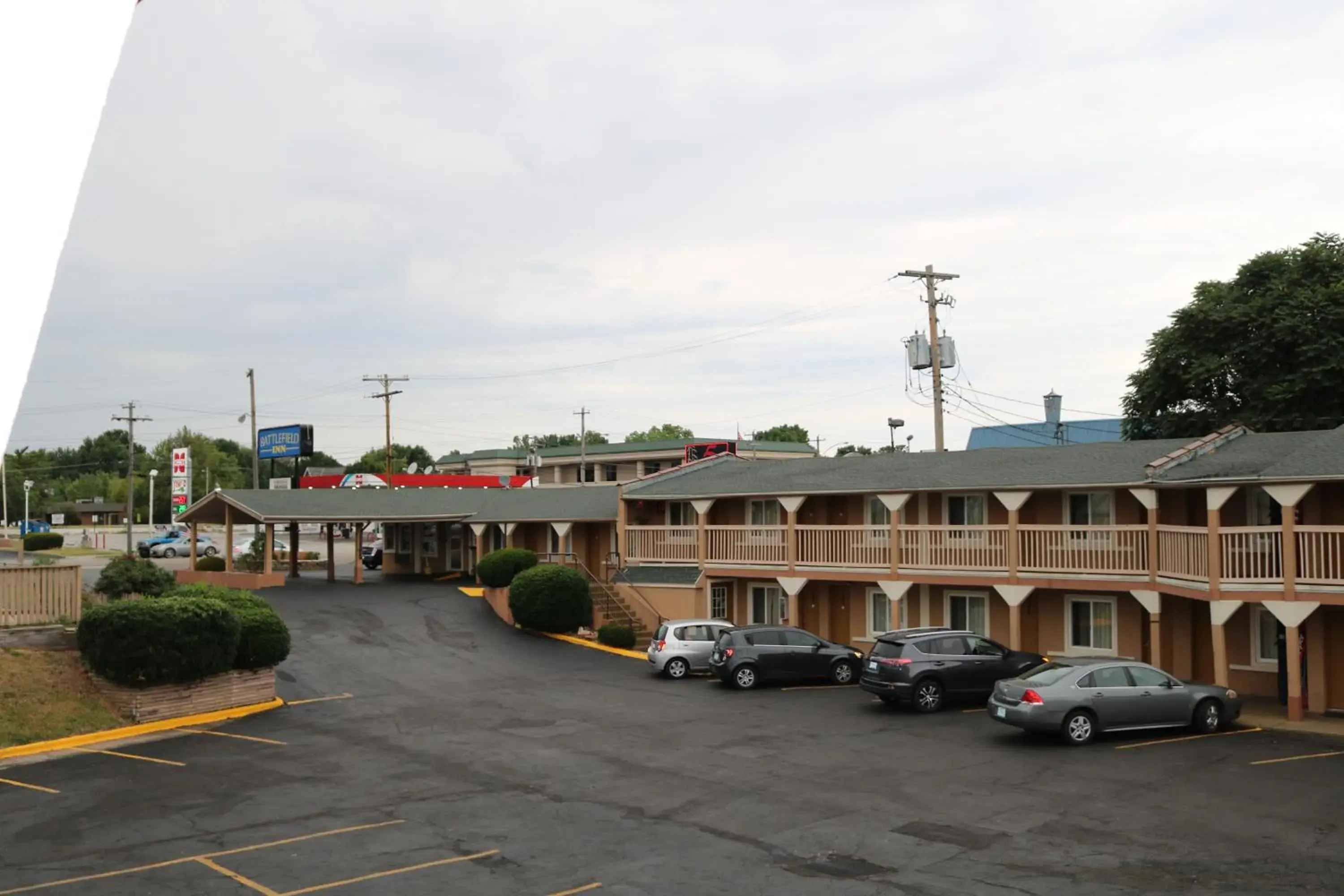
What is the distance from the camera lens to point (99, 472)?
167 meters

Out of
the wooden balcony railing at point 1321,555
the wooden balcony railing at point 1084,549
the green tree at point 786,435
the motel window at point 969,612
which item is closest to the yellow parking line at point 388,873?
the wooden balcony railing at point 1321,555

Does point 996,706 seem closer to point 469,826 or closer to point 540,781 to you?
point 540,781

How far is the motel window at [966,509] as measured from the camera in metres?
32.2

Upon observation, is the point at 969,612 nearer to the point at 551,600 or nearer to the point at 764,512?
the point at 764,512

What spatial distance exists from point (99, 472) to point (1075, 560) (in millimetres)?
167060

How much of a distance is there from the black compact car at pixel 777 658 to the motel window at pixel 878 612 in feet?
16.0

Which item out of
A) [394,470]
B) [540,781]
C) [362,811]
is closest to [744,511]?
[540,781]

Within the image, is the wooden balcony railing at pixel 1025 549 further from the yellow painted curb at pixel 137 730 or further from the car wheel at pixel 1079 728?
the yellow painted curb at pixel 137 730

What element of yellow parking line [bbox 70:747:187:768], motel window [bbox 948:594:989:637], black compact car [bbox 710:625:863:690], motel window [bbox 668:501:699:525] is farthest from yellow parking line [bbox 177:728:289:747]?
motel window [bbox 668:501:699:525]

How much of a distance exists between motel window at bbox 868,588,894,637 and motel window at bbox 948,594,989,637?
7.07ft

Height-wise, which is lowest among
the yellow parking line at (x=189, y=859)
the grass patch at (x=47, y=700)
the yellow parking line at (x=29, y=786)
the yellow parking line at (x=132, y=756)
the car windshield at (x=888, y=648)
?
the yellow parking line at (x=132, y=756)

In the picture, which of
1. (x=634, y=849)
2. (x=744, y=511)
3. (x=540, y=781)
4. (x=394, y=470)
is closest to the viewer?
(x=634, y=849)

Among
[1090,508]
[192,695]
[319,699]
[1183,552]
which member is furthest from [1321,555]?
[192,695]

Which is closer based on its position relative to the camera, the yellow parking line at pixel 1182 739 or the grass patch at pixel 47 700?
the yellow parking line at pixel 1182 739
